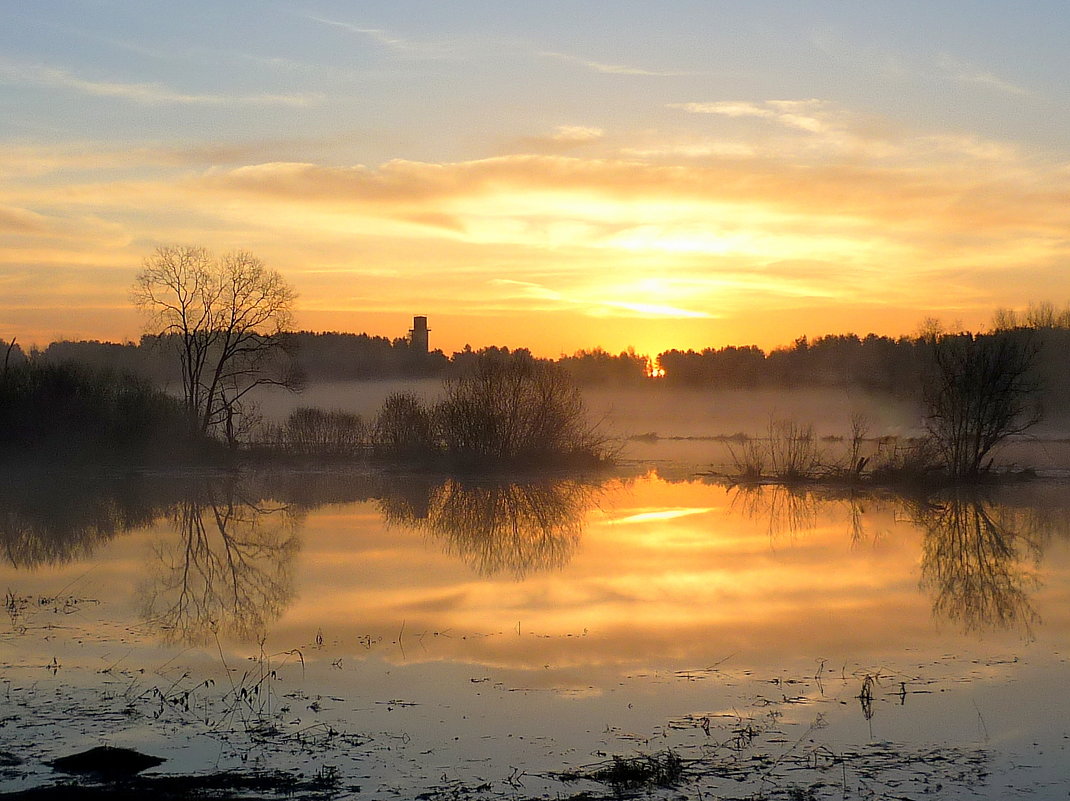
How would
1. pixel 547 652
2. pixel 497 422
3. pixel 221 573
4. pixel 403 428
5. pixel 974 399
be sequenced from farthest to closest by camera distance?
pixel 403 428
pixel 497 422
pixel 974 399
pixel 221 573
pixel 547 652

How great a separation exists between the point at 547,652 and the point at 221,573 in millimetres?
5923

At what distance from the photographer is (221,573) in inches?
520

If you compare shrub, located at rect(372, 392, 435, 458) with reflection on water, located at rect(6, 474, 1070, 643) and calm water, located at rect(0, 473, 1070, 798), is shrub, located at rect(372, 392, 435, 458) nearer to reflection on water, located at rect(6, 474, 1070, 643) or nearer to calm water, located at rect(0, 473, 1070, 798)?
reflection on water, located at rect(6, 474, 1070, 643)

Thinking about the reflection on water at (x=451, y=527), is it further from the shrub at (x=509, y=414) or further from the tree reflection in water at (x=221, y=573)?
the shrub at (x=509, y=414)

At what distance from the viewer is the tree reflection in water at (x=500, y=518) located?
47.4 ft

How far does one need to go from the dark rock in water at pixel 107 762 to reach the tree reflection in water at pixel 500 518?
286 inches

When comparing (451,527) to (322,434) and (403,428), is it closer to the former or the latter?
(403,428)

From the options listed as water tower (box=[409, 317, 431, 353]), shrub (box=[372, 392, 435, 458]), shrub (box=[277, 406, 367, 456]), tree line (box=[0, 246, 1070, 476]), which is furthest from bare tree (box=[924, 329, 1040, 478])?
water tower (box=[409, 317, 431, 353])

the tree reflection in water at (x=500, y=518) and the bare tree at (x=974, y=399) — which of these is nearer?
the tree reflection in water at (x=500, y=518)

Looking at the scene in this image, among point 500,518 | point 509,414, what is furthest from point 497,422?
point 500,518

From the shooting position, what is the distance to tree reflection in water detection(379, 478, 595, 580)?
14445 mm

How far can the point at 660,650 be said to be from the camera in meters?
8.98

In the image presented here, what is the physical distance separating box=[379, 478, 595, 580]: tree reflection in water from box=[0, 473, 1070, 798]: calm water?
0.14 metres

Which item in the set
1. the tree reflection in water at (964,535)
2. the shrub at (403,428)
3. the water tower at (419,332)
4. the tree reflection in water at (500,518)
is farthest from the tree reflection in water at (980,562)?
the water tower at (419,332)
